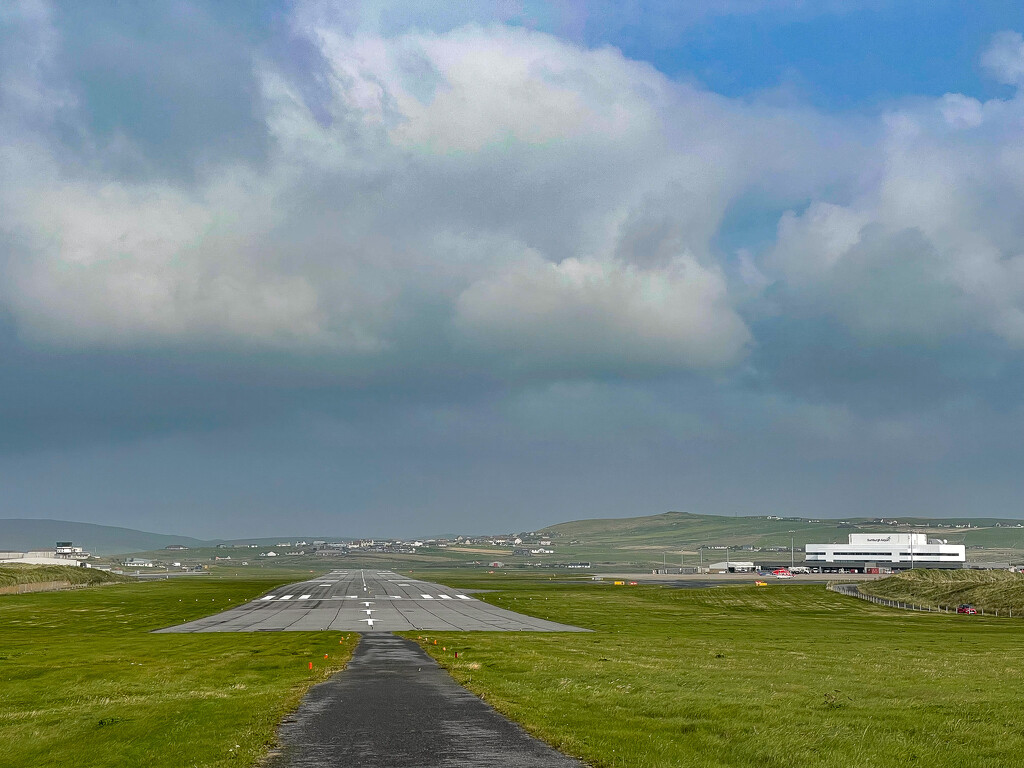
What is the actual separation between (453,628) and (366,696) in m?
50.5

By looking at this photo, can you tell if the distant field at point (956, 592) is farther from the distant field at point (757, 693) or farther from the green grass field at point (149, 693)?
the green grass field at point (149, 693)

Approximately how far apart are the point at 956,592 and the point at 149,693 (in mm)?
131629

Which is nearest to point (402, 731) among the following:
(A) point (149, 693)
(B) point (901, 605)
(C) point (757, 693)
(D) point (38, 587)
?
(C) point (757, 693)

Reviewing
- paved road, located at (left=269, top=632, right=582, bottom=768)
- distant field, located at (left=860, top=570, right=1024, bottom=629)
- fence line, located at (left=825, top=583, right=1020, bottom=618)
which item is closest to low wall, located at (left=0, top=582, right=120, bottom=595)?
fence line, located at (left=825, top=583, right=1020, bottom=618)

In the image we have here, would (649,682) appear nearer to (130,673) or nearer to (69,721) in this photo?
(69,721)

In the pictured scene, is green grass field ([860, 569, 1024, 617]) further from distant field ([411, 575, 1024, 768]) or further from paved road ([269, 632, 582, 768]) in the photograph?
paved road ([269, 632, 582, 768])

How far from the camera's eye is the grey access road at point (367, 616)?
3280 inches

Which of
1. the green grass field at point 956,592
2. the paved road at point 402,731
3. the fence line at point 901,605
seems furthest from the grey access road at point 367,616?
the green grass field at point 956,592

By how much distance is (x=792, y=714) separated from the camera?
27.9 m

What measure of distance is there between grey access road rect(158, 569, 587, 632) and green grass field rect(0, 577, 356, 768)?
28.6 ft

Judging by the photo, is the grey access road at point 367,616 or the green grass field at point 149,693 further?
the grey access road at point 367,616

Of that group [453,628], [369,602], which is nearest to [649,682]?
[453,628]

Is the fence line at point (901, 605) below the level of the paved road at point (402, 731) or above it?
below

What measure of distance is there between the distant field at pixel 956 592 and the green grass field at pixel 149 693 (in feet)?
318
